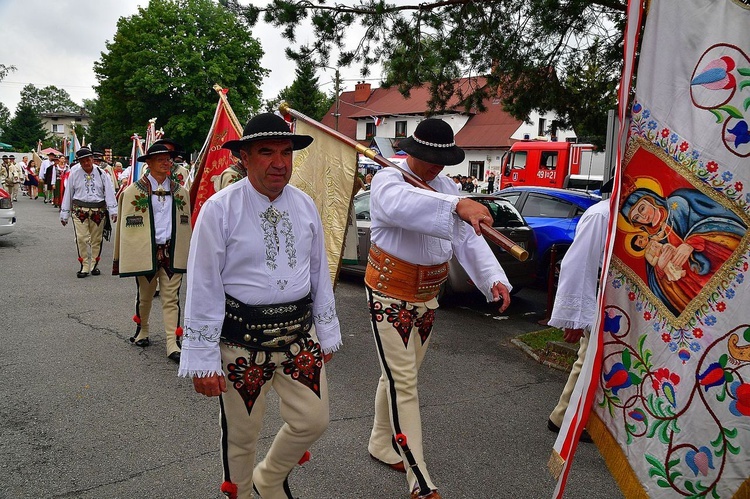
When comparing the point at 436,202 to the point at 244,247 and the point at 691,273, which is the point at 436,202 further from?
the point at 691,273

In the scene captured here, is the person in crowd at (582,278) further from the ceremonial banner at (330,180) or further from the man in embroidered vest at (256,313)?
the ceremonial banner at (330,180)

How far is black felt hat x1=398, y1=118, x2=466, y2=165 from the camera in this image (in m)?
3.23

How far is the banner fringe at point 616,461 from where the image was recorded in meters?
2.08

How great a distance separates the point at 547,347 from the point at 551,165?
1519cm

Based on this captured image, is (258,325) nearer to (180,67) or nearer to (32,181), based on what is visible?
(32,181)

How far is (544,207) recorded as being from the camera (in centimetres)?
995

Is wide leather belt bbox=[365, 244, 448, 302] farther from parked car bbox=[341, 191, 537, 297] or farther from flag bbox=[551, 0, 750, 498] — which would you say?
parked car bbox=[341, 191, 537, 297]

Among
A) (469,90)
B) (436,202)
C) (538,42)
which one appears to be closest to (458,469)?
(436,202)

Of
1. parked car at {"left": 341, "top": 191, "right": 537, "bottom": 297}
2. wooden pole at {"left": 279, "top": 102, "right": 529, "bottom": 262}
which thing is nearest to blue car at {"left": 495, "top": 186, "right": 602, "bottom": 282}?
parked car at {"left": 341, "top": 191, "right": 537, "bottom": 297}

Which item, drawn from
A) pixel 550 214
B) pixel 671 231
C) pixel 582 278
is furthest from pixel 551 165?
pixel 671 231

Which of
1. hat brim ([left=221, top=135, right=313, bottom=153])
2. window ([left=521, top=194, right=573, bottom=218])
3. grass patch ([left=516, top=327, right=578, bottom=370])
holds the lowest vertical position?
grass patch ([left=516, top=327, right=578, bottom=370])

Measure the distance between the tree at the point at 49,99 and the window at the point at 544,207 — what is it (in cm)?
11661

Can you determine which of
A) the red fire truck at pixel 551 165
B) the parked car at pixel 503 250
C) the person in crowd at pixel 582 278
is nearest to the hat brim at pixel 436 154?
the person in crowd at pixel 582 278

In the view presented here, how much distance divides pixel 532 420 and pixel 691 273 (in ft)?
9.41
